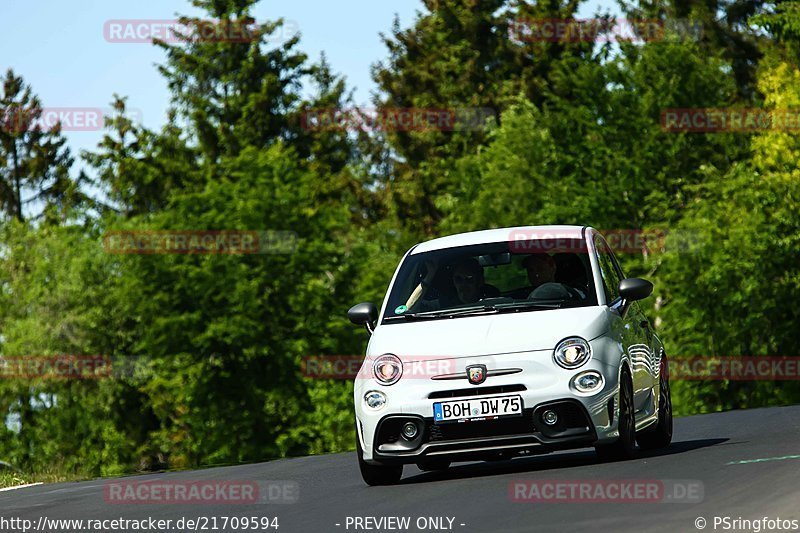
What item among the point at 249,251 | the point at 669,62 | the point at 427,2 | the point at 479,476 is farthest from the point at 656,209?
the point at 479,476

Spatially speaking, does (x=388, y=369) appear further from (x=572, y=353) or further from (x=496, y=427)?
(x=572, y=353)

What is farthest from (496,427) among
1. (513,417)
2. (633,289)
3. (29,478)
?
(29,478)

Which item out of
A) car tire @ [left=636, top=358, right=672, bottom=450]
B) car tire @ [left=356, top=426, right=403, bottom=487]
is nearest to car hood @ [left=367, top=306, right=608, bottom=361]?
car tire @ [left=356, top=426, right=403, bottom=487]

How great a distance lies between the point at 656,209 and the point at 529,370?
43.9 meters

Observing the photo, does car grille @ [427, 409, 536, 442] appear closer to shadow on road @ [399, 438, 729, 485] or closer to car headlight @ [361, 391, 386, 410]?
car headlight @ [361, 391, 386, 410]

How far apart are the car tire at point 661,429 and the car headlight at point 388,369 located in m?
2.78

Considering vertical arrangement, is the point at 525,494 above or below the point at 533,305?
below

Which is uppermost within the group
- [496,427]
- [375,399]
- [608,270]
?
[608,270]

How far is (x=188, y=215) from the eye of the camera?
2266 inches

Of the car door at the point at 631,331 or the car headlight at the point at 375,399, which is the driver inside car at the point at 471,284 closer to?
the car door at the point at 631,331

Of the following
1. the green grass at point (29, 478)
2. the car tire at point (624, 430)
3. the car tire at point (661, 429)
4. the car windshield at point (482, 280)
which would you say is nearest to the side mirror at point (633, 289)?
the car windshield at point (482, 280)

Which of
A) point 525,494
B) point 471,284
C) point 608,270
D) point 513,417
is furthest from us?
point 608,270

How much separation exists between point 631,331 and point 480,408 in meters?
1.87

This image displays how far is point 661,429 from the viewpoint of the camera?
43.5 feet
